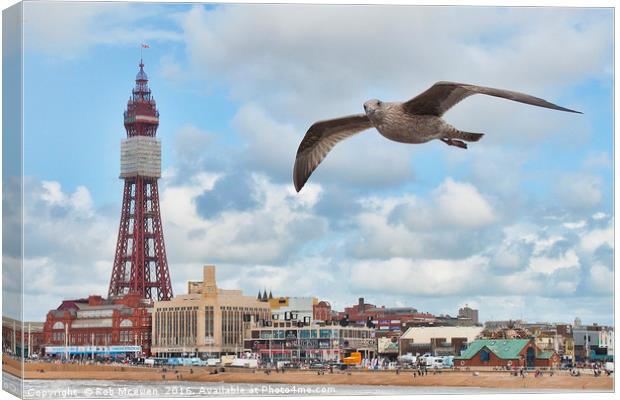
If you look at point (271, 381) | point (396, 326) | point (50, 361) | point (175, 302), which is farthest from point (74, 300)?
point (396, 326)

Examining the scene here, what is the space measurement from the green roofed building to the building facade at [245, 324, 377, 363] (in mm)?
1555

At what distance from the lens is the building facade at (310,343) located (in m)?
23.0

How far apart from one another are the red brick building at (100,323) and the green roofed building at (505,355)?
A: 508 cm

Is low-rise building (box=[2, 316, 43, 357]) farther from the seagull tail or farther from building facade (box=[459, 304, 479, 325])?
building facade (box=[459, 304, 479, 325])

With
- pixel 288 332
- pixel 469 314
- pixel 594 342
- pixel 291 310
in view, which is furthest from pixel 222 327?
pixel 594 342

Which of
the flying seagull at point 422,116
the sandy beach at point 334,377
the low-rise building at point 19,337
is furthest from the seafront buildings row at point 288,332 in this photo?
the flying seagull at point 422,116

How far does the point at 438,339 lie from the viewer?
2445 centimetres

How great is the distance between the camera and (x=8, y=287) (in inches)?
710

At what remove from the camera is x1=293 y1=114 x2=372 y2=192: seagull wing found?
17516 millimetres

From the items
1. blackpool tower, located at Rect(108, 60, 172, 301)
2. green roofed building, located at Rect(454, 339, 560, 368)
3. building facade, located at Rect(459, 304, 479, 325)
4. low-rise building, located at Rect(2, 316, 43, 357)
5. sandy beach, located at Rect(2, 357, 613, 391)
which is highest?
blackpool tower, located at Rect(108, 60, 172, 301)

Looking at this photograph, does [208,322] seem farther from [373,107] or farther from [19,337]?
[373,107]

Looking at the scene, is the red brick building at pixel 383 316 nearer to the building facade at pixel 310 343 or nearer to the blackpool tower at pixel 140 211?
the building facade at pixel 310 343

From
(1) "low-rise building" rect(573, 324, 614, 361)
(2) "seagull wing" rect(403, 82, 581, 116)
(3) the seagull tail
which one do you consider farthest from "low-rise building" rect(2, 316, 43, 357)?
(1) "low-rise building" rect(573, 324, 614, 361)

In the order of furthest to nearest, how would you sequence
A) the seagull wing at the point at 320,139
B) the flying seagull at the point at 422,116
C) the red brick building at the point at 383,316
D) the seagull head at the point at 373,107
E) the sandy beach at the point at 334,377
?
the red brick building at the point at 383,316 → the sandy beach at the point at 334,377 → the seagull wing at the point at 320,139 → the seagull head at the point at 373,107 → the flying seagull at the point at 422,116
